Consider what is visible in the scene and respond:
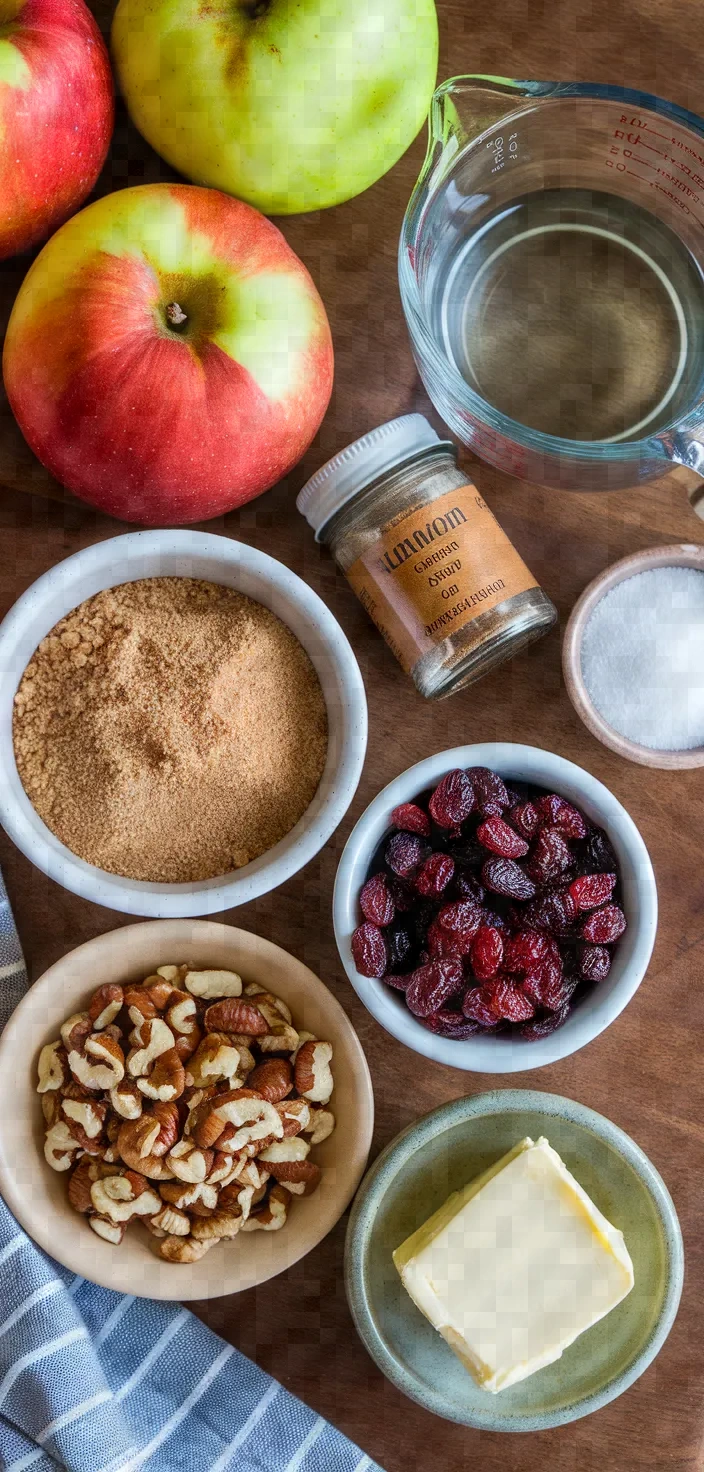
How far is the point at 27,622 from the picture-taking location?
88 cm

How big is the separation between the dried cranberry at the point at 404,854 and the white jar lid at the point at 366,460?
251 millimetres

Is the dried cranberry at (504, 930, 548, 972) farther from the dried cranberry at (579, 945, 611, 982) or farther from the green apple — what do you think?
the green apple

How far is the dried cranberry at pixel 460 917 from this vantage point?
2.89ft

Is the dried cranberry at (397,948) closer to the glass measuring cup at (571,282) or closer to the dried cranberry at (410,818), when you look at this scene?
the dried cranberry at (410,818)

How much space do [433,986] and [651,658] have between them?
1.00ft

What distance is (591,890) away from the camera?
0.88 metres

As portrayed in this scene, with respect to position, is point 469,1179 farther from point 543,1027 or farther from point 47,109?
point 47,109

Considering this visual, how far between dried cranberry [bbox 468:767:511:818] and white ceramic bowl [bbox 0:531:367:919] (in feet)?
0.28

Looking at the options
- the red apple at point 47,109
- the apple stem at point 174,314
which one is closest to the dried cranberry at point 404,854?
the apple stem at point 174,314

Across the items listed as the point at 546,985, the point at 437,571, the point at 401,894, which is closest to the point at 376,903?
the point at 401,894

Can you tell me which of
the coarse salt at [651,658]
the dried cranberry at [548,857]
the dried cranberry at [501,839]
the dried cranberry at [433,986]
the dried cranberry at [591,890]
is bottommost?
the dried cranberry at [433,986]

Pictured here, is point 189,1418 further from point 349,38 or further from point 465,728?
point 349,38

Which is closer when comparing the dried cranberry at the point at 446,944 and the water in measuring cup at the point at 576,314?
the dried cranberry at the point at 446,944

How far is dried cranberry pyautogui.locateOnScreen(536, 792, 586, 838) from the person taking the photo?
2.94 feet
